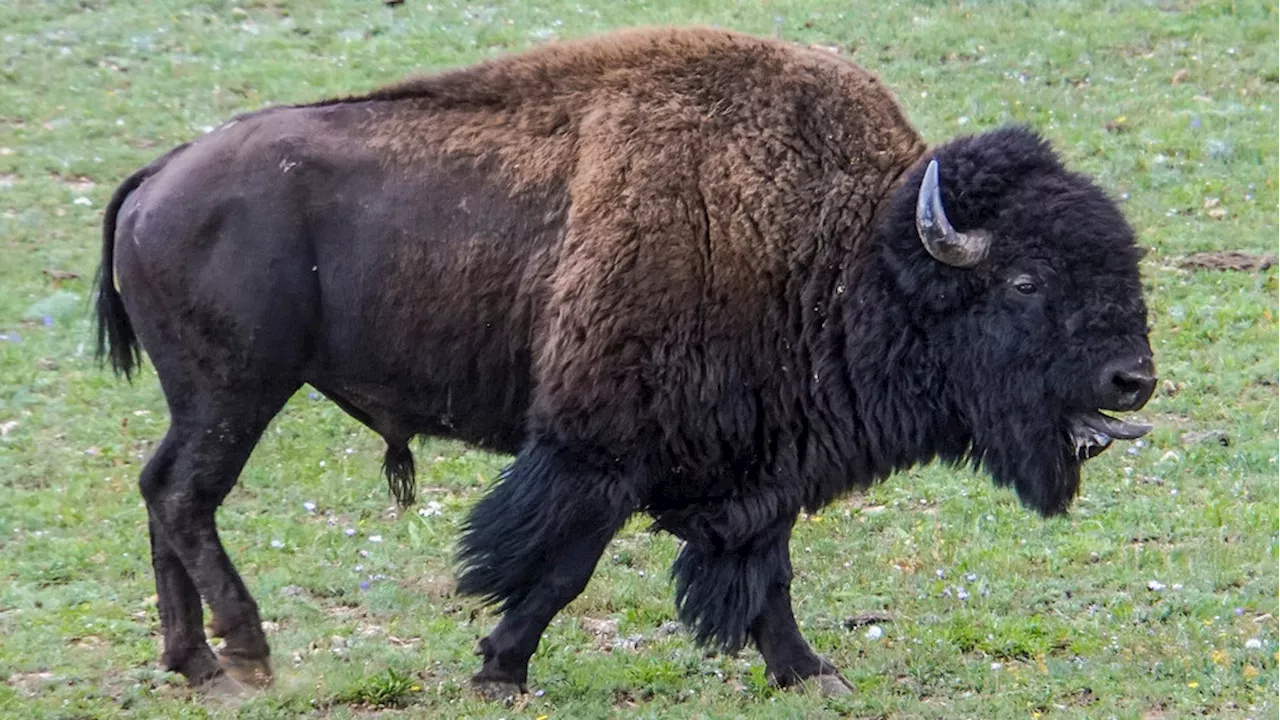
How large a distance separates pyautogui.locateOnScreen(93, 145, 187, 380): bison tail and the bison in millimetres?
103

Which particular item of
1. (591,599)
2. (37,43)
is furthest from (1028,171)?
(37,43)

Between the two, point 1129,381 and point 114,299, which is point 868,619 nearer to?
point 1129,381

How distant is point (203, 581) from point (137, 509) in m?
2.05

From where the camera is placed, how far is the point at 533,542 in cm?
562

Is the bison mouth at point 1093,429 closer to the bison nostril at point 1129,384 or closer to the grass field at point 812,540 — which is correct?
the bison nostril at point 1129,384

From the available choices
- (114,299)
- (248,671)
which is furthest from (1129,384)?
(114,299)

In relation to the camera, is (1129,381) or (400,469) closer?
(1129,381)

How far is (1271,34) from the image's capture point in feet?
47.2

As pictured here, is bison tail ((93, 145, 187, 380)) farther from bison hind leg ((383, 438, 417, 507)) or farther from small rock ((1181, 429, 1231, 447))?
small rock ((1181, 429, 1231, 447))

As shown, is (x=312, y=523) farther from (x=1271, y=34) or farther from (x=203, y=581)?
(x=1271, y=34)

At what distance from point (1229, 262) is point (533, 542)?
6.23 m

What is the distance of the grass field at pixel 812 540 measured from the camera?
5.73m

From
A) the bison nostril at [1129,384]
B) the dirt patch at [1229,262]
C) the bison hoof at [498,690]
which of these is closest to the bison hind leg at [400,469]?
the bison hoof at [498,690]

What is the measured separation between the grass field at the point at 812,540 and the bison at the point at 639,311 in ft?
1.16
